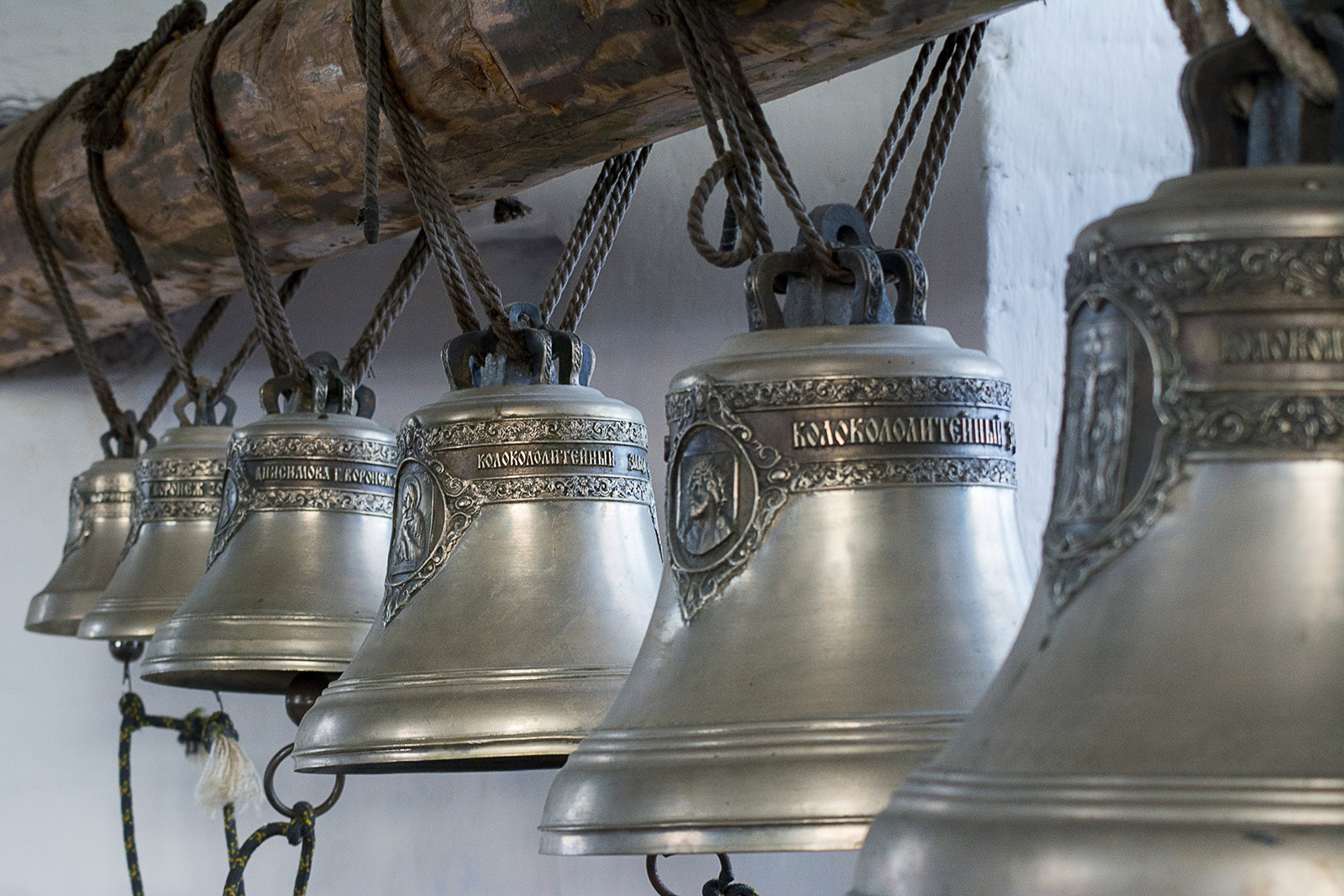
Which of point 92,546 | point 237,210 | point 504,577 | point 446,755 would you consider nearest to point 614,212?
point 237,210

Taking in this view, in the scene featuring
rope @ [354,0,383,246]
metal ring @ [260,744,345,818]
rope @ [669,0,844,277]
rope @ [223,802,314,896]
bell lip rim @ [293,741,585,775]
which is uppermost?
rope @ [354,0,383,246]

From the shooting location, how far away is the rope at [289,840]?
1.42 meters

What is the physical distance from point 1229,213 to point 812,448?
0.33 m

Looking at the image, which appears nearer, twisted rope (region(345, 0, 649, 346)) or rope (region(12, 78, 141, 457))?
twisted rope (region(345, 0, 649, 346))

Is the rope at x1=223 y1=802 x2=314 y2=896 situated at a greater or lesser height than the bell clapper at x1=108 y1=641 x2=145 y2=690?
lesser

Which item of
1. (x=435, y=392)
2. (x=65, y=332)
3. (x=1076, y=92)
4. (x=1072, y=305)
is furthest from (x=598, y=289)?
(x=1072, y=305)

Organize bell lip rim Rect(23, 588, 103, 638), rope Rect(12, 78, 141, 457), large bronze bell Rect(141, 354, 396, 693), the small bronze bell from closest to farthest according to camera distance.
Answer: large bronze bell Rect(141, 354, 396, 693), the small bronze bell, rope Rect(12, 78, 141, 457), bell lip rim Rect(23, 588, 103, 638)

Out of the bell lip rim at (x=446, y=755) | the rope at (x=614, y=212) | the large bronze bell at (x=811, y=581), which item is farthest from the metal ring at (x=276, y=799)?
the large bronze bell at (x=811, y=581)

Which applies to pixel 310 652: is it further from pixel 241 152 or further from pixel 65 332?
pixel 65 332

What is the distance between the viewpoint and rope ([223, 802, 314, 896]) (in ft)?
4.66

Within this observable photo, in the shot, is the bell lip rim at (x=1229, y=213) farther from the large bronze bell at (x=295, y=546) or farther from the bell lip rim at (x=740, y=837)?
the large bronze bell at (x=295, y=546)

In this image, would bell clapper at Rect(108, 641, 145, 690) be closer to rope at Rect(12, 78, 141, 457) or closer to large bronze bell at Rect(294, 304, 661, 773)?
rope at Rect(12, 78, 141, 457)

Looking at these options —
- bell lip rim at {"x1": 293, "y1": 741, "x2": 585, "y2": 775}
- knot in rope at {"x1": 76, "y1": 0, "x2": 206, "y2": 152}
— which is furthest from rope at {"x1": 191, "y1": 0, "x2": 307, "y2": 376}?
bell lip rim at {"x1": 293, "y1": 741, "x2": 585, "y2": 775}

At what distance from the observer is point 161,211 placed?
5.19 ft
